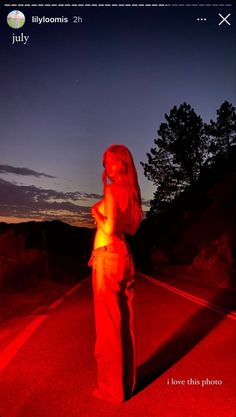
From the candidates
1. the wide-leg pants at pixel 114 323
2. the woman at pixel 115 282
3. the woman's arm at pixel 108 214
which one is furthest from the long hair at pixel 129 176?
the wide-leg pants at pixel 114 323

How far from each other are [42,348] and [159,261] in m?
48.4

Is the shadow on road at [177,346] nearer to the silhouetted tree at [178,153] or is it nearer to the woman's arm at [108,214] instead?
the woman's arm at [108,214]

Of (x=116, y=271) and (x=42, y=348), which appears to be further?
(x=42, y=348)

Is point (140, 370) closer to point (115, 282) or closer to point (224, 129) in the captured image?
point (115, 282)

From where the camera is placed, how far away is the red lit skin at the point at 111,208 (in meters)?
4.52

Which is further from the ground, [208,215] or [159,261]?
[208,215]

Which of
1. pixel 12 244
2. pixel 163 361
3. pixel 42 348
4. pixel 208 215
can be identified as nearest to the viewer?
pixel 163 361

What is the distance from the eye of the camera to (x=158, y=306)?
12164mm

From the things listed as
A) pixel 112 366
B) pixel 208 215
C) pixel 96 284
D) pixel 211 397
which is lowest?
pixel 211 397

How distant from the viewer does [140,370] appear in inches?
216

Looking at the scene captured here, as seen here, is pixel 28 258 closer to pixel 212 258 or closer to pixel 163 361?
pixel 212 258

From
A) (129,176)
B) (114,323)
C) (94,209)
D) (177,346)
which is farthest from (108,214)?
(177,346)

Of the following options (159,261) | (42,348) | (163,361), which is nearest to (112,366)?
(163,361)

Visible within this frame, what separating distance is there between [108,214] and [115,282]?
0.69 meters
